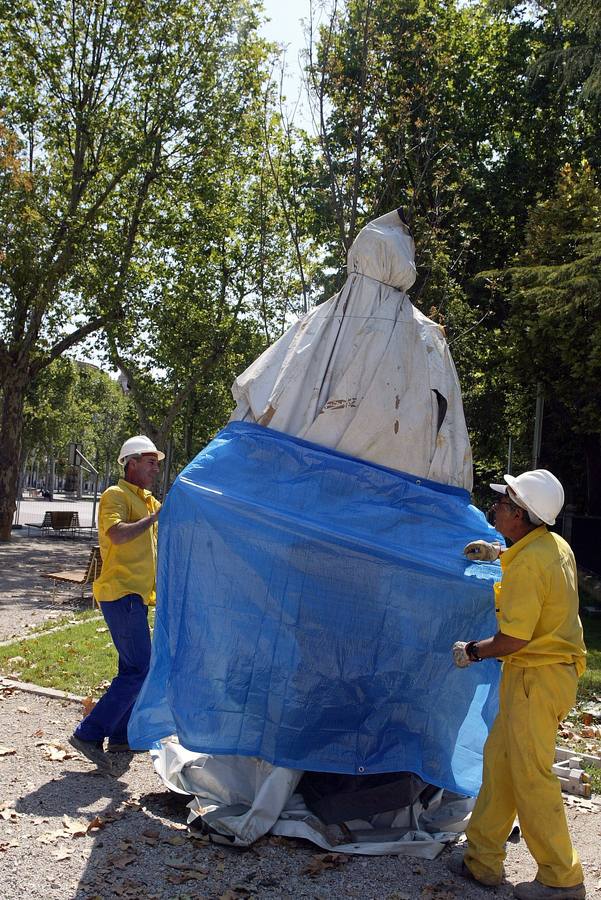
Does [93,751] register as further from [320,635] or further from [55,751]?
[320,635]

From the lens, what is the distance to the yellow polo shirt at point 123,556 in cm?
585

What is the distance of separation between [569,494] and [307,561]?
57.3 feet

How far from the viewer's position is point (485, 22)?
26578 mm

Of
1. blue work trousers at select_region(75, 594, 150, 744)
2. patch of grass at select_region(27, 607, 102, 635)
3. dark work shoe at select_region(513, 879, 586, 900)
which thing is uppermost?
blue work trousers at select_region(75, 594, 150, 744)

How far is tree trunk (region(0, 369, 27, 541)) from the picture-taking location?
23406mm

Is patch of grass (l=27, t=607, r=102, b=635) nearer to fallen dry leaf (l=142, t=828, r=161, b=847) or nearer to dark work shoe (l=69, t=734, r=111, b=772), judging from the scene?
dark work shoe (l=69, t=734, r=111, b=772)

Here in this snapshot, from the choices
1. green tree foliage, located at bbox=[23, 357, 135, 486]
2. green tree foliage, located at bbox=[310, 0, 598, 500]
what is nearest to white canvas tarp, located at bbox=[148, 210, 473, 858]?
green tree foliage, located at bbox=[310, 0, 598, 500]

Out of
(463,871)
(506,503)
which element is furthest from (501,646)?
(463,871)

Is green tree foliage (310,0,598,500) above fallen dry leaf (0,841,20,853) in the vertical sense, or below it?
above

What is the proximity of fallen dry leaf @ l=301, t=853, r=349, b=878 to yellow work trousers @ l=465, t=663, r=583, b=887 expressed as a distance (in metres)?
0.61

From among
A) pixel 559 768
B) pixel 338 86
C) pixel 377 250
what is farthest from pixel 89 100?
pixel 559 768

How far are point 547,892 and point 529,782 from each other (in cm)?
50

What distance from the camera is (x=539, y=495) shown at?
4.31 m

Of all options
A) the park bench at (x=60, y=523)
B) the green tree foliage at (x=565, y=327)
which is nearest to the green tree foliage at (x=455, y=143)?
the green tree foliage at (x=565, y=327)
